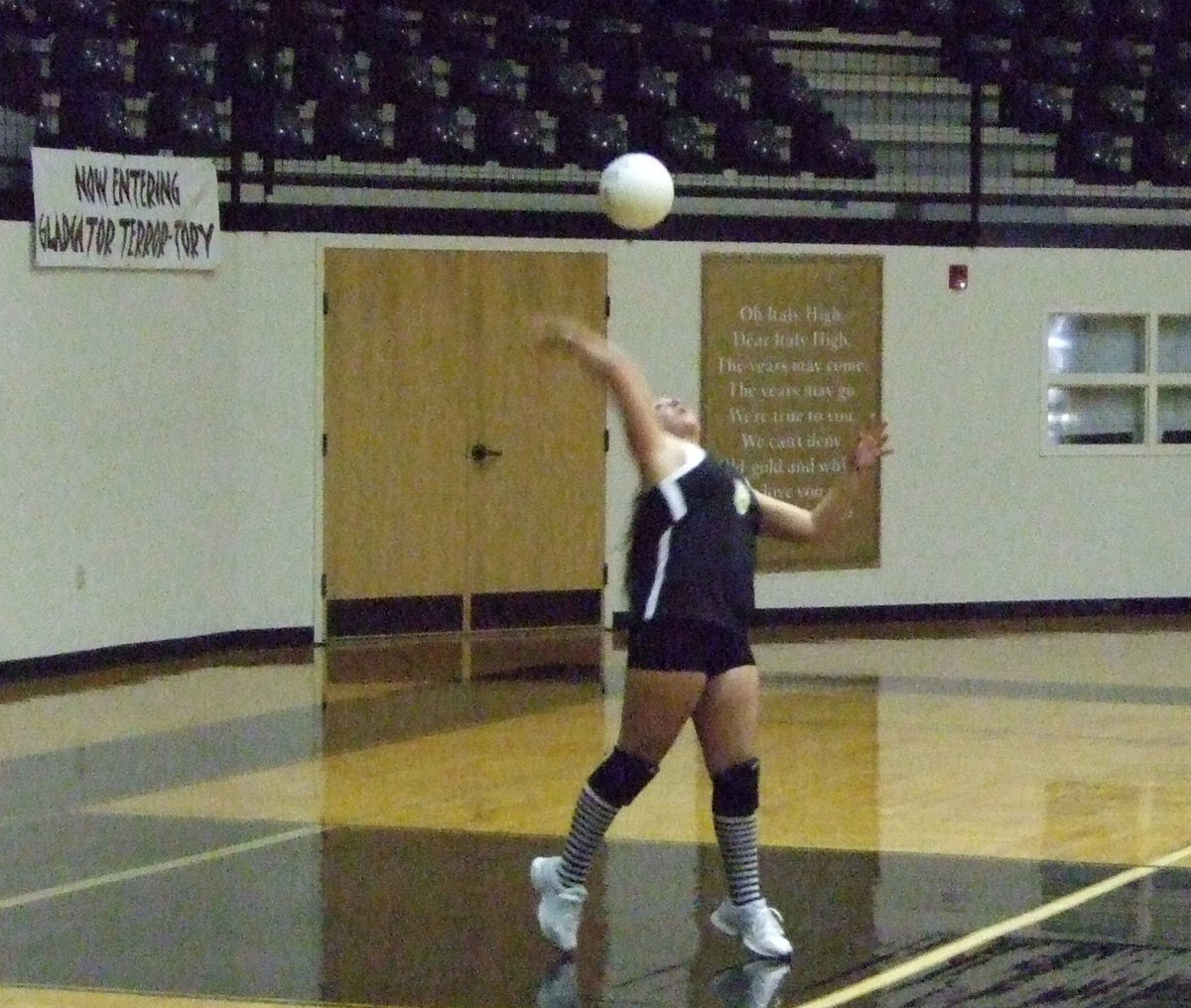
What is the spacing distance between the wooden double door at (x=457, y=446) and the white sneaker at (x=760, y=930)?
9.86 metres

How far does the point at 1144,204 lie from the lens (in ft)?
65.8

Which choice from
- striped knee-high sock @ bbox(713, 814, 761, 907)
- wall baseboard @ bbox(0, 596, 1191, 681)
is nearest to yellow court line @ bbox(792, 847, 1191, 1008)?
striped knee-high sock @ bbox(713, 814, 761, 907)

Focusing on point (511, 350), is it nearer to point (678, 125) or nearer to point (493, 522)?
point (493, 522)

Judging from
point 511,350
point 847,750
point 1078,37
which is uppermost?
point 1078,37

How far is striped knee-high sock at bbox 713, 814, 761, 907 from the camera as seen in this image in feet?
25.1

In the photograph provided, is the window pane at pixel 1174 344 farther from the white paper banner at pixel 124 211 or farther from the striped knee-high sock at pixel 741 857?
the striped knee-high sock at pixel 741 857

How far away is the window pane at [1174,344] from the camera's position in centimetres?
1955

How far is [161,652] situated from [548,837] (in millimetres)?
6976

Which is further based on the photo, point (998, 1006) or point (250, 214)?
point (250, 214)

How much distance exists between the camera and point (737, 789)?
7.61 meters

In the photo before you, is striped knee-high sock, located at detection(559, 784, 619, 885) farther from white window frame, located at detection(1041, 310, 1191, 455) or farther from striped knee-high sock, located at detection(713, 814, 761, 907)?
white window frame, located at detection(1041, 310, 1191, 455)

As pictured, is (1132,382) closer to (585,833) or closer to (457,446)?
(457,446)

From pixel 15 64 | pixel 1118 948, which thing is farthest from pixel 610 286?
pixel 1118 948

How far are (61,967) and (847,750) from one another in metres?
5.61
